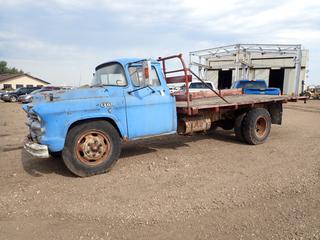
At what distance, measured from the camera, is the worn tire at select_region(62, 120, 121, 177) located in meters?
5.09

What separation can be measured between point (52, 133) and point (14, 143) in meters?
4.28

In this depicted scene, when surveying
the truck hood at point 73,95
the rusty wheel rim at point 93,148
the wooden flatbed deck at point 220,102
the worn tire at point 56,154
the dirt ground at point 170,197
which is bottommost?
the dirt ground at point 170,197

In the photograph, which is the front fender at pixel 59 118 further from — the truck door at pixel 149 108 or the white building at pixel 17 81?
the white building at pixel 17 81

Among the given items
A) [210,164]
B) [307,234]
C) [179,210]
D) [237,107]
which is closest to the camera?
[307,234]

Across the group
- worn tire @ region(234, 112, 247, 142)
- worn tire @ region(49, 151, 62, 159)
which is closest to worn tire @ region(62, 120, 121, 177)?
worn tire @ region(49, 151, 62, 159)

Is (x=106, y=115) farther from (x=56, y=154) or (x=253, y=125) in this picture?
(x=253, y=125)

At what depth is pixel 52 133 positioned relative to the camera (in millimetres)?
4875

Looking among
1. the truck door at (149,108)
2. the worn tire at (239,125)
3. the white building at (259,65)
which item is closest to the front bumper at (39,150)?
the truck door at (149,108)

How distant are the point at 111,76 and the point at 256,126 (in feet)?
14.2

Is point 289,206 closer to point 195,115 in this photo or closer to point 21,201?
point 195,115

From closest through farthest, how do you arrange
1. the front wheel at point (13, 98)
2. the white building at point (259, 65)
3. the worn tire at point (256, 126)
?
the worn tire at point (256, 126)
the white building at point (259, 65)
the front wheel at point (13, 98)

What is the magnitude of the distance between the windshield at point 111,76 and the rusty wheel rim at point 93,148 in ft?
3.90

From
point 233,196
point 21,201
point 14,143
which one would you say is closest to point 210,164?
point 233,196

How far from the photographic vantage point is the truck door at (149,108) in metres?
5.67
